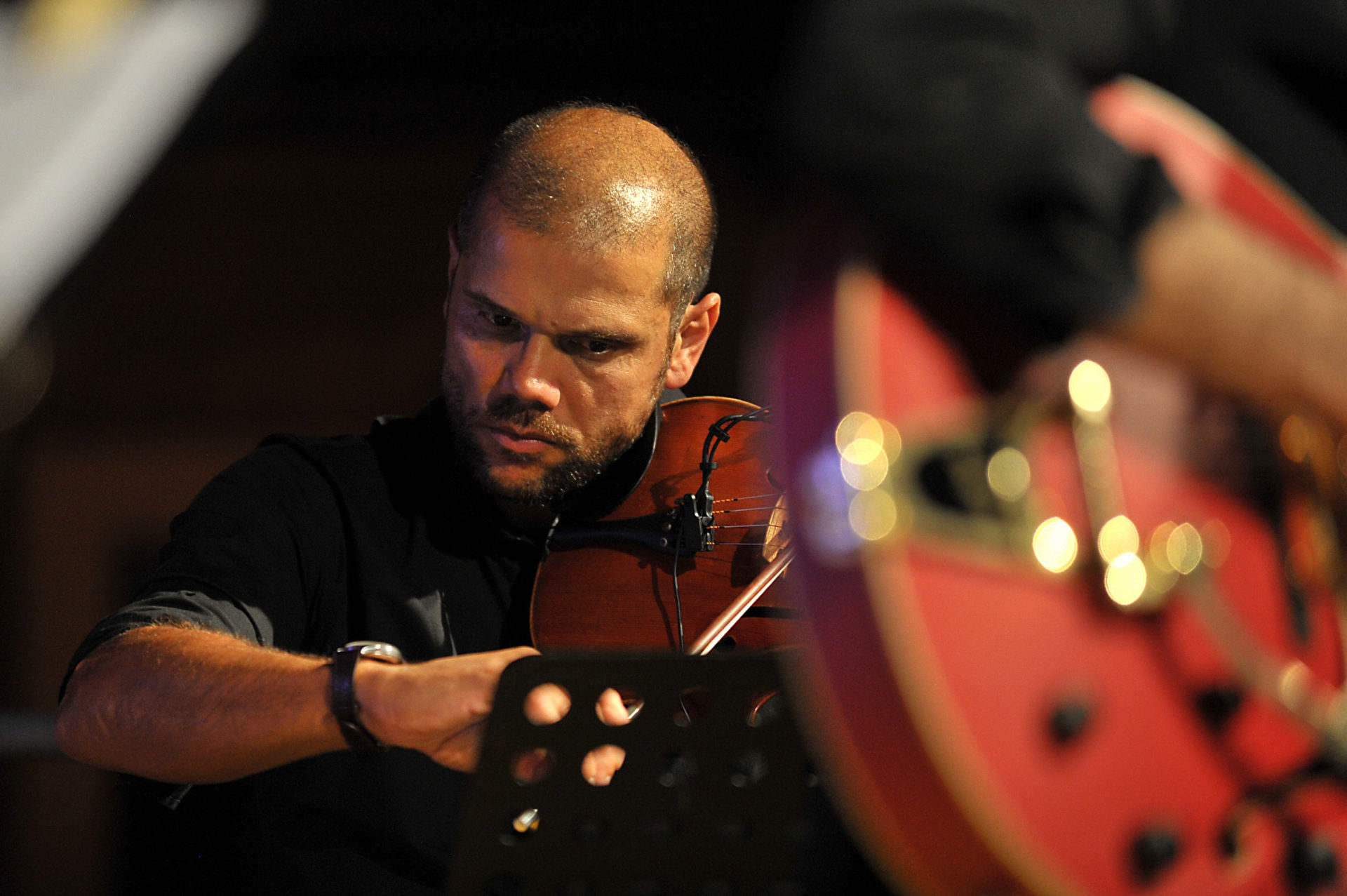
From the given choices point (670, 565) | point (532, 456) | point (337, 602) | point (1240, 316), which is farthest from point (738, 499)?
point (1240, 316)

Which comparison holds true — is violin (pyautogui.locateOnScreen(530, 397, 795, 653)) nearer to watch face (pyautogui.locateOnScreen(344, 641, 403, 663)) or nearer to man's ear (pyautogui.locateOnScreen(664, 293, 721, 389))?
man's ear (pyautogui.locateOnScreen(664, 293, 721, 389))

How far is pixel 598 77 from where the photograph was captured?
2.76 meters

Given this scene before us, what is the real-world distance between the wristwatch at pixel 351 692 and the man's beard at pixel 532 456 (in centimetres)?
52

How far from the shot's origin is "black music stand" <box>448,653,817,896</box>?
686mm

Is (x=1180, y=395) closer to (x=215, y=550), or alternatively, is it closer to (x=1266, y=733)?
(x=1266, y=733)

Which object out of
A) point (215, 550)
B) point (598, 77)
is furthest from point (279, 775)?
point (598, 77)

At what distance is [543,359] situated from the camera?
4.45ft

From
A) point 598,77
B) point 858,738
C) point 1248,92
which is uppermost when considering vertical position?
point 598,77

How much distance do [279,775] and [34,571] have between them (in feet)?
6.13

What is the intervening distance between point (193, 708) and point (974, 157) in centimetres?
81

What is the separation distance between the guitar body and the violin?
69 centimetres

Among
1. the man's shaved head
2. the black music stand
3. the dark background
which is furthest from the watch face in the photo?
the dark background

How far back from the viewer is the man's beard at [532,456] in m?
1.36

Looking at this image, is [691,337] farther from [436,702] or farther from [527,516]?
[436,702]
